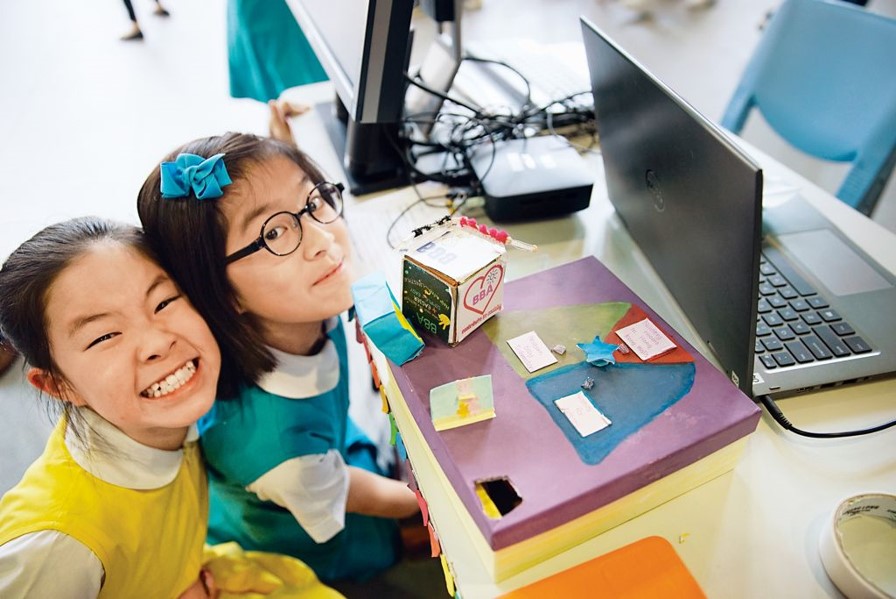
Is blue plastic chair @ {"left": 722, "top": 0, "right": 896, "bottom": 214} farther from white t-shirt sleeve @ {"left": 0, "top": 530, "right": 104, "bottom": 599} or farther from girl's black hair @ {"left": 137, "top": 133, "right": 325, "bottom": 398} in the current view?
white t-shirt sleeve @ {"left": 0, "top": 530, "right": 104, "bottom": 599}

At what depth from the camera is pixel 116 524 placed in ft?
2.15

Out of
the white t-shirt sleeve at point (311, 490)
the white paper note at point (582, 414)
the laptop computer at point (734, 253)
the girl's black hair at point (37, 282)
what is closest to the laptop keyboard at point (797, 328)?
the laptop computer at point (734, 253)

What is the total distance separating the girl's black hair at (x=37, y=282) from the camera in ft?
2.00

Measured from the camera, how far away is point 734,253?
0.48 m

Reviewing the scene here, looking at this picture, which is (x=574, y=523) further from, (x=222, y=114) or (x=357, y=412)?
(x=222, y=114)

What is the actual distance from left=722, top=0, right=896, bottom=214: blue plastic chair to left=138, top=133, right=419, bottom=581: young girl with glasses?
3.12ft

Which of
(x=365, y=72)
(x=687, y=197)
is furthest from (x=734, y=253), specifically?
(x=365, y=72)

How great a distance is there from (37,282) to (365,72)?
459mm

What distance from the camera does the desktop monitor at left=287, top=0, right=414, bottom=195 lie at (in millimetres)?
652

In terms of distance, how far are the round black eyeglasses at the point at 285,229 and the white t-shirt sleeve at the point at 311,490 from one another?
299 millimetres

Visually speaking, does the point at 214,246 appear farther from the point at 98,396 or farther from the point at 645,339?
the point at 645,339

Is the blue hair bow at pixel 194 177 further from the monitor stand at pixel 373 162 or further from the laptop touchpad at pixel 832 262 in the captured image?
the laptop touchpad at pixel 832 262

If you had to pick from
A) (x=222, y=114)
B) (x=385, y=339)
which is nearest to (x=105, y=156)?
(x=222, y=114)

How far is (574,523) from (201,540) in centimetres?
63
